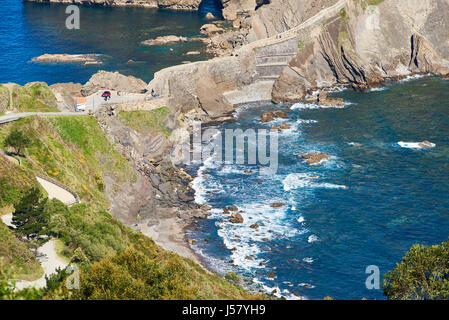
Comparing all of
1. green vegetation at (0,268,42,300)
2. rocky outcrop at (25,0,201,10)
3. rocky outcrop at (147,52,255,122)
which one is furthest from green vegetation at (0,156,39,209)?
rocky outcrop at (25,0,201,10)

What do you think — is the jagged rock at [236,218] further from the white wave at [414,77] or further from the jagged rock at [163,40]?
the jagged rock at [163,40]

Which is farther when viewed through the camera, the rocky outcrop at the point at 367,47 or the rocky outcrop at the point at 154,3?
the rocky outcrop at the point at 154,3

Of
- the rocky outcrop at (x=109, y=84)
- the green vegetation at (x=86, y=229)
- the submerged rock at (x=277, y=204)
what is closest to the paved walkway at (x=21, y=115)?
the green vegetation at (x=86, y=229)

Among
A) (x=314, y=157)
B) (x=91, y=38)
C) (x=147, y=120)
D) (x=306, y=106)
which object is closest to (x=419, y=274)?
(x=314, y=157)

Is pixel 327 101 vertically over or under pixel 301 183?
over

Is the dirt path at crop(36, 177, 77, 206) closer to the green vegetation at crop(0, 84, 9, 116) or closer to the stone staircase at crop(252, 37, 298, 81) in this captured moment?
the green vegetation at crop(0, 84, 9, 116)

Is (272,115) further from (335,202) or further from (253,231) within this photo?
(253,231)
